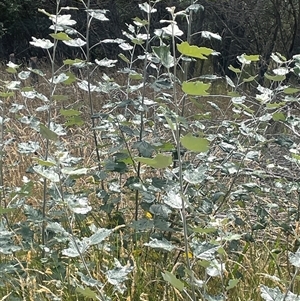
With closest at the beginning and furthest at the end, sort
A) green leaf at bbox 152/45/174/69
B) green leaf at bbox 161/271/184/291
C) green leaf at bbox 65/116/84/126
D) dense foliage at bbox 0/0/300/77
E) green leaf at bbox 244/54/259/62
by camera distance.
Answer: green leaf at bbox 161/271/184/291 < green leaf at bbox 152/45/174/69 < green leaf at bbox 244/54/259/62 < green leaf at bbox 65/116/84/126 < dense foliage at bbox 0/0/300/77

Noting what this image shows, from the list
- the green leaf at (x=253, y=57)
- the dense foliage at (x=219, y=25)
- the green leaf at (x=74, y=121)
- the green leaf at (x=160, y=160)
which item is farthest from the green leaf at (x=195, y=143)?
the dense foliage at (x=219, y=25)

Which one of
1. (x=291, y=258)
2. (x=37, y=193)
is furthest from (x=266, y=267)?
(x=37, y=193)

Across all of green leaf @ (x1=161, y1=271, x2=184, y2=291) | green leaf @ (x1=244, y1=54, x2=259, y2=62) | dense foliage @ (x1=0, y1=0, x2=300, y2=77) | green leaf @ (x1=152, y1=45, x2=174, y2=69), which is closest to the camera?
green leaf @ (x1=161, y1=271, x2=184, y2=291)

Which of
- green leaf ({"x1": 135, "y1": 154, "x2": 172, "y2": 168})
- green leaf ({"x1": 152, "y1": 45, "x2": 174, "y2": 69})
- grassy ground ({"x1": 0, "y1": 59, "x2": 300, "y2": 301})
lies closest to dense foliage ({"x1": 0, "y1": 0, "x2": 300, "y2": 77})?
grassy ground ({"x1": 0, "y1": 59, "x2": 300, "y2": 301})

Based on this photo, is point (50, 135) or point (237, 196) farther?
point (237, 196)

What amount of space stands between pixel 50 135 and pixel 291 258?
2.67 ft

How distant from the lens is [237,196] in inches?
Result: 95.3

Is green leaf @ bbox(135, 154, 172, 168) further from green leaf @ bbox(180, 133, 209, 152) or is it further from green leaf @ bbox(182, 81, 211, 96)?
green leaf @ bbox(182, 81, 211, 96)

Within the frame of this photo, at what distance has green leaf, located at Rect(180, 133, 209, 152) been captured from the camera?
1558mm

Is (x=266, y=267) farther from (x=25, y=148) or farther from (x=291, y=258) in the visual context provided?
(x=25, y=148)

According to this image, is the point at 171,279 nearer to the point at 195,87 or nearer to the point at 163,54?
the point at 195,87

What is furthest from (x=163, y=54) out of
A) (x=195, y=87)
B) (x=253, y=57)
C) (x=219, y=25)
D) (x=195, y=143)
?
(x=219, y=25)

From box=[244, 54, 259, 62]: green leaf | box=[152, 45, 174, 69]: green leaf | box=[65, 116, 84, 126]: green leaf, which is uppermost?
box=[152, 45, 174, 69]: green leaf

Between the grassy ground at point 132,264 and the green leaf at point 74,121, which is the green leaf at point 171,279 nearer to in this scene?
the grassy ground at point 132,264
